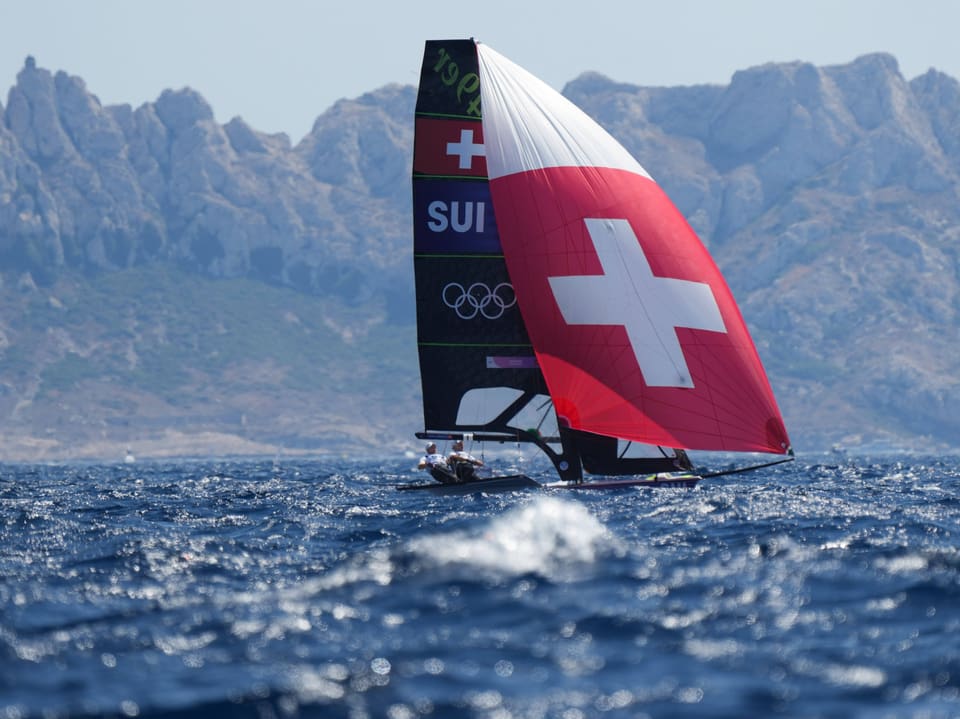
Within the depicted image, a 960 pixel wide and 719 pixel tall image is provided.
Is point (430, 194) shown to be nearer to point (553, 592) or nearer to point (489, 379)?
point (489, 379)

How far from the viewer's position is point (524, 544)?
1995 cm

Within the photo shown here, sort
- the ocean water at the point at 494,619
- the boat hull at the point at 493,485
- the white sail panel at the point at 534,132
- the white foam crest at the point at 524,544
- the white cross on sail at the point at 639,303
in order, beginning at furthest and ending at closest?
the boat hull at the point at 493,485, the white sail panel at the point at 534,132, the white cross on sail at the point at 639,303, the white foam crest at the point at 524,544, the ocean water at the point at 494,619

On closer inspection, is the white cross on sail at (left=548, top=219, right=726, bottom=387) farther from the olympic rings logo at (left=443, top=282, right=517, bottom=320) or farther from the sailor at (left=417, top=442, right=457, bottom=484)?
the sailor at (left=417, top=442, right=457, bottom=484)

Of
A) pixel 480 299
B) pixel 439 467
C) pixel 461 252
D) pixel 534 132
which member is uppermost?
→ pixel 534 132

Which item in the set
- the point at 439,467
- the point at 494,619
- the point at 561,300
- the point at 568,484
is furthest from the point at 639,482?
the point at 494,619

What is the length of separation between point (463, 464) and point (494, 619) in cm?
1974

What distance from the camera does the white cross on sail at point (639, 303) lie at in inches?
1222

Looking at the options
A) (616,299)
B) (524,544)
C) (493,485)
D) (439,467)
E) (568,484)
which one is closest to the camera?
(524,544)

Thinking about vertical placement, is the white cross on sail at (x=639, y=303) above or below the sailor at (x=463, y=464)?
above

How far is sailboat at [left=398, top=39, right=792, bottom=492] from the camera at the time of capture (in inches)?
1222

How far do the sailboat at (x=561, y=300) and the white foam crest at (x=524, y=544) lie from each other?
26.1 feet

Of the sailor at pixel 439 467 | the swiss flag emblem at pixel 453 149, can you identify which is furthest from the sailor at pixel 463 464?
the swiss flag emblem at pixel 453 149

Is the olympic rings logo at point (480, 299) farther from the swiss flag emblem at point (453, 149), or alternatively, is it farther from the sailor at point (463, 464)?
the sailor at point (463, 464)

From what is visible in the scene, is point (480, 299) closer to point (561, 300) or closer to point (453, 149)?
point (561, 300)
